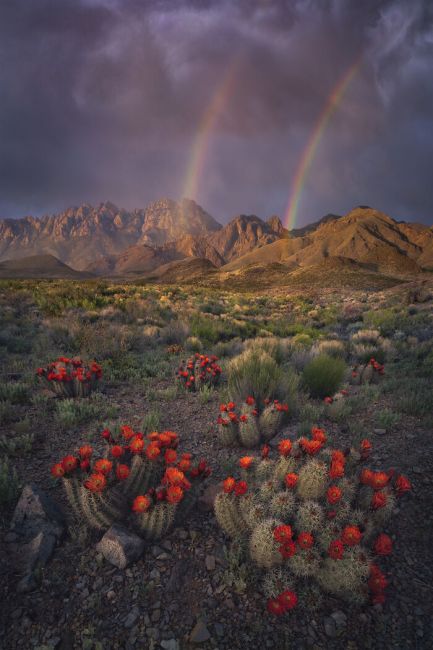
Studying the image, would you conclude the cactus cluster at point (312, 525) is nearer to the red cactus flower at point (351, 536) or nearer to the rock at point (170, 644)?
the red cactus flower at point (351, 536)

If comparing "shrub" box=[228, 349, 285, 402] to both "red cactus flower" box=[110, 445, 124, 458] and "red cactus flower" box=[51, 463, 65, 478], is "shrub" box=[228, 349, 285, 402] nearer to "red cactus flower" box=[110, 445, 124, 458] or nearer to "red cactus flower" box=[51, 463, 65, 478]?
"red cactus flower" box=[110, 445, 124, 458]

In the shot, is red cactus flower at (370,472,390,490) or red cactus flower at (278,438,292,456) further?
red cactus flower at (278,438,292,456)

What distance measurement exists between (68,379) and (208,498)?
3473 mm

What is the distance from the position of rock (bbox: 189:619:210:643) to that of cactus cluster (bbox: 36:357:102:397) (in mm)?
4166

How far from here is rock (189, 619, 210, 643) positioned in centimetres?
212

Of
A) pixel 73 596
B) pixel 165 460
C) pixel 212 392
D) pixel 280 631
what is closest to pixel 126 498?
pixel 165 460

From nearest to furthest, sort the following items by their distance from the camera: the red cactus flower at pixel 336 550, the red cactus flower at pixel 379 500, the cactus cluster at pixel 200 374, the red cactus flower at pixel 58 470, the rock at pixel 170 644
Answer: the rock at pixel 170 644
the red cactus flower at pixel 336 550
the red cactus flower at pixel 379 500
the red cactus flower at pixel 58 470
the cactus cluster at pixel 200 374

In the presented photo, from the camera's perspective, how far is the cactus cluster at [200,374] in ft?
21.0

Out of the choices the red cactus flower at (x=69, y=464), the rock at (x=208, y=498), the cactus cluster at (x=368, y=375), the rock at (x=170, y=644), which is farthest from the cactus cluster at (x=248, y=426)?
the cactus cluster at (x=368, y=375)

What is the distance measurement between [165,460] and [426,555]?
242 cm

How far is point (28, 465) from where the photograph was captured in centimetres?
384

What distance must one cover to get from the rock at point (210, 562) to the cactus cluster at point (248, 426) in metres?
1.63

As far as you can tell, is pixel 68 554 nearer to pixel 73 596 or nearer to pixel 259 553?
pixel 73 596

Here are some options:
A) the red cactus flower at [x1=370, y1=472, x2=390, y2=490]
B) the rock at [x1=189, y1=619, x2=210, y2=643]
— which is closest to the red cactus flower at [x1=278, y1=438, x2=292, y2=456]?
the red cactus flower at [x1=370, y1=472, x2=390, y2=490]
